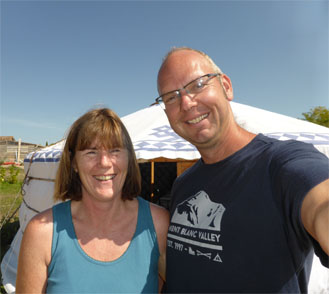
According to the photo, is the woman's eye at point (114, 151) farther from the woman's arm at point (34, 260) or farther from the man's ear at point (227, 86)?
the man's ear at point (227, 86)

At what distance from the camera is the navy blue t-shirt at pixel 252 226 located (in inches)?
32.7

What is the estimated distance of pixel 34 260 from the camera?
105 centimetres

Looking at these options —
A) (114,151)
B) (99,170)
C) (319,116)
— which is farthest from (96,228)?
(319,116)

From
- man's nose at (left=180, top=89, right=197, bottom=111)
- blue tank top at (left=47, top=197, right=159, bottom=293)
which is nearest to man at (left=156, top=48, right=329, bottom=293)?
man's nose at (left=180, top=89, right=197, bottom=111)

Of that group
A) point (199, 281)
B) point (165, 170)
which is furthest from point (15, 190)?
point (199, 281)

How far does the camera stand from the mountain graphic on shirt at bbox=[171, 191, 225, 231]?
975 millimetres

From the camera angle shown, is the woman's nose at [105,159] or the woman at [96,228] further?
the woman's nose at [105,159]

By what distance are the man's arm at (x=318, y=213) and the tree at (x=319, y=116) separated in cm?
1831

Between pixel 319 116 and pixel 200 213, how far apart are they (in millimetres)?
19009

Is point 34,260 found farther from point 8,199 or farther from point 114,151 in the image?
point 8,199

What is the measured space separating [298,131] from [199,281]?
3468 millimetres

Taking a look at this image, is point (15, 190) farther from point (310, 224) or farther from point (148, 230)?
point (310, 224)

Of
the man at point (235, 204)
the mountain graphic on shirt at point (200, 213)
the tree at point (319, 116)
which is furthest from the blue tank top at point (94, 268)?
the tree at point (319, 116)

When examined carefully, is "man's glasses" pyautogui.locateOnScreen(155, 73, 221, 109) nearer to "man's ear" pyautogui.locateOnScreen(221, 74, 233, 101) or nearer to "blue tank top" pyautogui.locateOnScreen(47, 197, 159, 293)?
"man's ear" pyautogui.locateOnScreen(221, 74, 233, 101)
